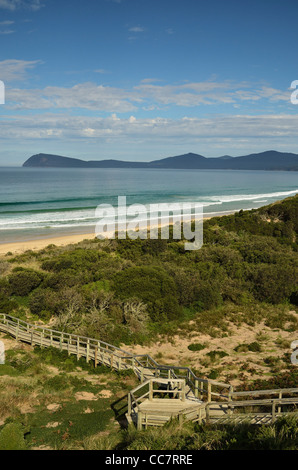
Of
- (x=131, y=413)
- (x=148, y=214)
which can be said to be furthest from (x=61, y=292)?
(x=148, y=214)

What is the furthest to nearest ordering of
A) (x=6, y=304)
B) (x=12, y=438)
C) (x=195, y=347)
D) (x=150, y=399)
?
(x=6, y=304) < (x=195, y=347) < (x=150, y=399) < (x=12, y=438)

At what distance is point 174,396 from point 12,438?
417 centimetres

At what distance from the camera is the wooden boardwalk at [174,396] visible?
8875 millimetres

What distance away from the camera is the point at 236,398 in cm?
1144

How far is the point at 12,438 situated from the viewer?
8.26 m

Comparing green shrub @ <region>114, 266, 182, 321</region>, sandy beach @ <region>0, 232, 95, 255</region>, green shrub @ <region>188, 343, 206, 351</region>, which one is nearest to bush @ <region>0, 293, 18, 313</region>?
green shrub @ <region>114, 266, 182, 321</region>

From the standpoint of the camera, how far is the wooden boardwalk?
888cm

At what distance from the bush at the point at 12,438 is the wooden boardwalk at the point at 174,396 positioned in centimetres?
256

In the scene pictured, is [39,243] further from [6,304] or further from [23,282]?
[6,304]

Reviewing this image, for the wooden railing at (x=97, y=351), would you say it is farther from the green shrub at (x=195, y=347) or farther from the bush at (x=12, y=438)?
the bush at (x=12, y=438)

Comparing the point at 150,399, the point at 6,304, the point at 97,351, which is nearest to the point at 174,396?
the point at 150,399

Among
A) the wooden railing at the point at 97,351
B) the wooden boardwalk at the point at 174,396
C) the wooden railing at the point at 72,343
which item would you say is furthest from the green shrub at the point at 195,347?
the wooden railing at the point at 72,343

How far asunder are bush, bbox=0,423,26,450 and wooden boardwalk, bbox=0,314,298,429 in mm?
2555

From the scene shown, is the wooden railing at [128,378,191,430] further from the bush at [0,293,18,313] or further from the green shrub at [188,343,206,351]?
the bush at [0,293,18,313]
